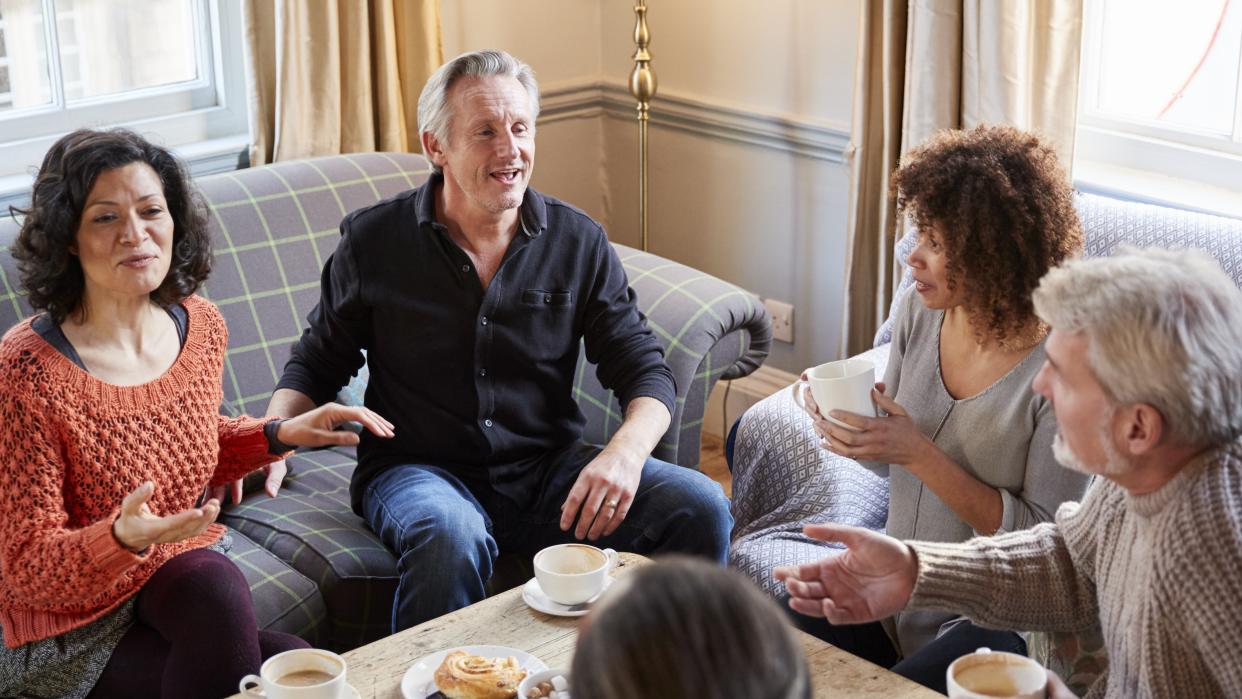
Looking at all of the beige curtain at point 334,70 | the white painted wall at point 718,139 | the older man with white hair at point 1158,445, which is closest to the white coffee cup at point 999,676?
the older man with white hair at point 1158,445

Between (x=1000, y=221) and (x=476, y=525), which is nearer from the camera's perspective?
(x=1000, y=221)

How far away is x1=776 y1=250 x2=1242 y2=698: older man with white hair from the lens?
4.41ft

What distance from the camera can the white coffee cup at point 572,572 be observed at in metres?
1.75

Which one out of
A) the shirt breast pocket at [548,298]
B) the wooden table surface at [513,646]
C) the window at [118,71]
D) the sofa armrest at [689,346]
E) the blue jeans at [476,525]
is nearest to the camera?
the wooden table surface at [513,646]

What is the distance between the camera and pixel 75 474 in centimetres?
192

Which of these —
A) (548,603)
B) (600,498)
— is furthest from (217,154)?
(548,603)

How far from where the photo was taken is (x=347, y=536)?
2330 mm

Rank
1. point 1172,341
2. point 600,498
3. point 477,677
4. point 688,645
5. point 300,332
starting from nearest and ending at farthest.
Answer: point 688,645 < point 1172,341 < point 477,677 < point 600,498 < point 300,332

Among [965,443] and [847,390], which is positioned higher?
[847,390]

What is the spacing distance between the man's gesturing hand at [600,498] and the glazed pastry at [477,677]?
50cm

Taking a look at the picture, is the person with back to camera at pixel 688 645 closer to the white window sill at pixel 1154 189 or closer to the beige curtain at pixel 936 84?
the beige curtain at pixel 936 84

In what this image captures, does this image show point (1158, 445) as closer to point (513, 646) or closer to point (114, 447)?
point (513, 646)

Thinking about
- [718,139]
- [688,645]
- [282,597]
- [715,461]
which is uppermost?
[688,645]

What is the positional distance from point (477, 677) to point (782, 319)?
223 cm
